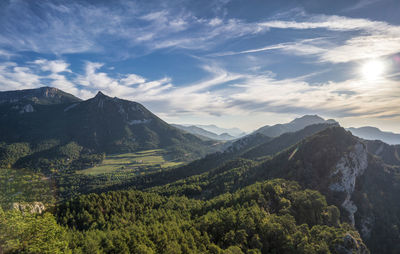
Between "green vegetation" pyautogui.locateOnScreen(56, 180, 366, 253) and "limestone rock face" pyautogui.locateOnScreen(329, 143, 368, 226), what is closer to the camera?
→ "green vegetation" pyautogui.locateOnScreen(56, 180, 366, 253)

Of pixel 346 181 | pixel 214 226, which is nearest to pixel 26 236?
pixel 214 226

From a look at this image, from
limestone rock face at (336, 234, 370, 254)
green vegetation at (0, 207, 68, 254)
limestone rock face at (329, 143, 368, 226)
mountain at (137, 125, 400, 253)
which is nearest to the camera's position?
green vegetation at (0, 207, 68, 254)

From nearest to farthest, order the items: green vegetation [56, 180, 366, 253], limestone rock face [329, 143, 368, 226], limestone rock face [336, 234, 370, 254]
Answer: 1. green vegetation [56, 180, 366, 253]
2. limestone rock face [336, 234, 370, 254]
3. limestone rock face [329, 143, 368, 226]

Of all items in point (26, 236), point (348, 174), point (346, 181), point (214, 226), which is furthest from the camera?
point (348, 174)

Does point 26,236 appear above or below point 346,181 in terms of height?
above

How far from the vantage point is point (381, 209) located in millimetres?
130625

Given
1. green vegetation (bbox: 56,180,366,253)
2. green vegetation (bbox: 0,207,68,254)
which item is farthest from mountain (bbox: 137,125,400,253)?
green vegetation (bbox: 0,207,68,254)

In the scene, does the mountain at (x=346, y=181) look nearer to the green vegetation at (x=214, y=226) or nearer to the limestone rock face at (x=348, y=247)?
the green vegetation at (x=214, y=226)

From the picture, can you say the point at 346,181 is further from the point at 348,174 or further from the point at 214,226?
the point at 214,226

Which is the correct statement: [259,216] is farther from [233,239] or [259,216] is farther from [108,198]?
[108,198]

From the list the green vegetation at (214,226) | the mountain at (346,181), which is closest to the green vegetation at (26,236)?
the green vegetation at (214,226)

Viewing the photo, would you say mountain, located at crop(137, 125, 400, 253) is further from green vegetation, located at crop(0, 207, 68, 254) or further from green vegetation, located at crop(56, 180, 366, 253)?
green vegetation, located at crop(0, 207, 68, 254)

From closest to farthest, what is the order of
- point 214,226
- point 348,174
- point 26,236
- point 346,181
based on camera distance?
point 26,236
point 214,226
point 346,181
point 348,174

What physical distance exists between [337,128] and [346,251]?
124147mm
